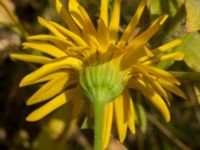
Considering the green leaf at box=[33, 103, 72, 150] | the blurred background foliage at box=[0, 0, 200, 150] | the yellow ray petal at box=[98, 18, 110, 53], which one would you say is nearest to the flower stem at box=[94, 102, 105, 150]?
the yellow ray petal at box=[98, 18, 110, 53]

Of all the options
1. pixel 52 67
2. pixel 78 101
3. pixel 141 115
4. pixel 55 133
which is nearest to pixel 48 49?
pixel 52 67

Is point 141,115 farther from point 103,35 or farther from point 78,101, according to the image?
point 103,35

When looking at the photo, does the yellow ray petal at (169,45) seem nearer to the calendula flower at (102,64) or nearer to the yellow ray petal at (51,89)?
the calendula flower at (102,64)

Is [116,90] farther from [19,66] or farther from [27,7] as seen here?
[27,7]

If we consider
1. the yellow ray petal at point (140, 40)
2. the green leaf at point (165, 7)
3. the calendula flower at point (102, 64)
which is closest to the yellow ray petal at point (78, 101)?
the calendula flower at point (102, 64)

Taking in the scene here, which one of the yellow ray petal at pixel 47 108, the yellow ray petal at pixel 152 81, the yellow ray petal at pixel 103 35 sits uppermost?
the yellow ray petal at pixel 103 35
